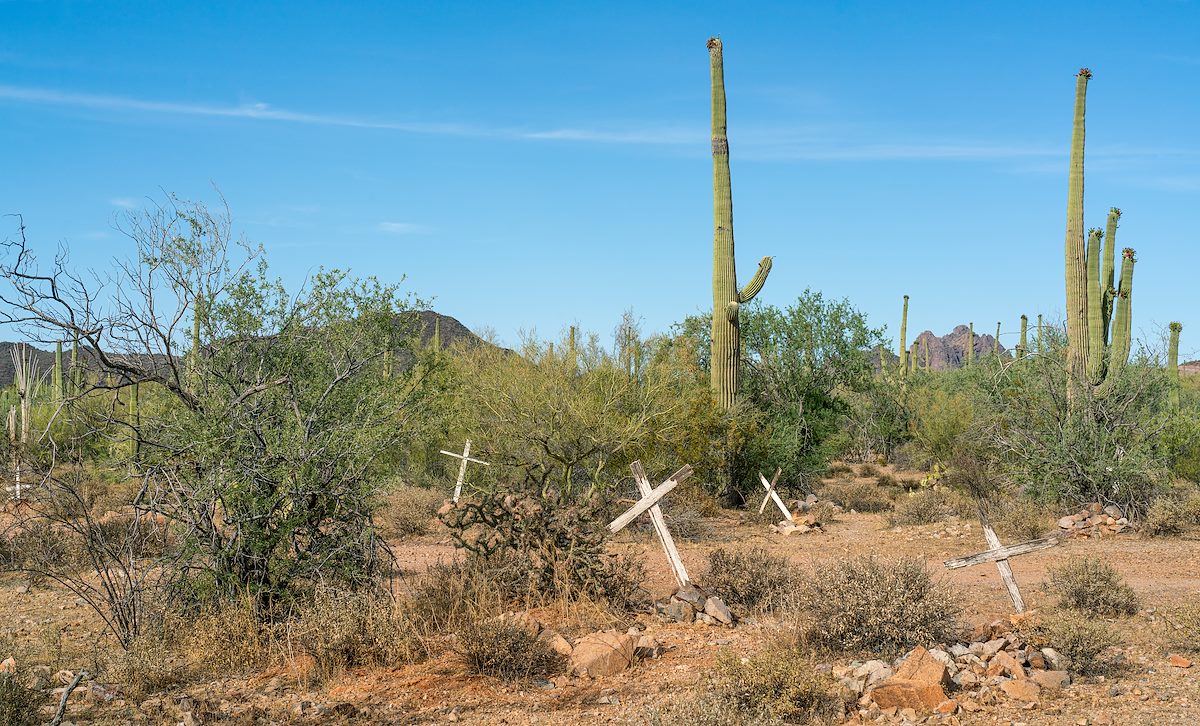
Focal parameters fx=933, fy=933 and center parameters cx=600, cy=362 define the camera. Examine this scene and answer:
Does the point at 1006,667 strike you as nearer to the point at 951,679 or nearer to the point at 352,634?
the point at 951,679

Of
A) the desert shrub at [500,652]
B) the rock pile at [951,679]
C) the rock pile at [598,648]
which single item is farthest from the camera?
the rock pile at [598,648]

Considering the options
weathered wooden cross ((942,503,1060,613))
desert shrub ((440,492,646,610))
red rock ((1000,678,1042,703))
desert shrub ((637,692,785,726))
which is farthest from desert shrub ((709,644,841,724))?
weathered wooden cross ((942,503,1060,613))

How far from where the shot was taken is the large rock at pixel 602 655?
796cm

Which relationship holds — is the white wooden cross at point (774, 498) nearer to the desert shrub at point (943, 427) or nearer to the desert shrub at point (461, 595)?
the desert shrub at point (943, 427)

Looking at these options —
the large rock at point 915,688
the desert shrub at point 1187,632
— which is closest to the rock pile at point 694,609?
the large rock at point 915,688

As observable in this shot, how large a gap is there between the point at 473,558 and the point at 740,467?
45.6ft

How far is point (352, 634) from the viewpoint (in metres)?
8.02

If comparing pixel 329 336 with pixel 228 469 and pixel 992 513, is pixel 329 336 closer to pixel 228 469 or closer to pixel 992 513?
pixel 228 469

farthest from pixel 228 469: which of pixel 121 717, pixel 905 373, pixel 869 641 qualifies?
pixel 905 373

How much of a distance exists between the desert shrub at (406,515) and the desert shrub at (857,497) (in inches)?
404

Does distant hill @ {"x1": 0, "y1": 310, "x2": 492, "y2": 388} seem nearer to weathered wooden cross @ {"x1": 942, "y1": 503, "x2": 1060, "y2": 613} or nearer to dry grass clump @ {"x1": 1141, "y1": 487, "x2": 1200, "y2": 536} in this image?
weathered wooden cross @ {"x1": 942, "y1": 503, "x2": 1060, "y2": 613}

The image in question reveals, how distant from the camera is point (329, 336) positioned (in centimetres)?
1066

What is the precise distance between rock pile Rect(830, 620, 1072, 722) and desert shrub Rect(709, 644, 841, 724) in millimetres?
271

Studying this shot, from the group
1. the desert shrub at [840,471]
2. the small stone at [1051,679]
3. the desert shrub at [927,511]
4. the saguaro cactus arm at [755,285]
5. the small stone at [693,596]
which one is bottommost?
the small stone at [1051,679]
